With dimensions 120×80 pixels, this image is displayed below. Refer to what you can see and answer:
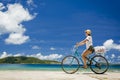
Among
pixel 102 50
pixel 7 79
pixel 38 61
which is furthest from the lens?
pixel 38 61

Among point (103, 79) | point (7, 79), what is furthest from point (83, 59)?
point (7, 79)

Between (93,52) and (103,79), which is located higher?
(93,52)

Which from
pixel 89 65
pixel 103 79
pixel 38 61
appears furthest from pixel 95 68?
pixel 38 61

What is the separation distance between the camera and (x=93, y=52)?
1367cm

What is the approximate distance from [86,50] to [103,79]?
3.42 meters

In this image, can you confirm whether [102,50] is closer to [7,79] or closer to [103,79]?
[103,79]

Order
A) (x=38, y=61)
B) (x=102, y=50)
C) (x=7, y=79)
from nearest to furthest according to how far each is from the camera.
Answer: (x=7, y=79)
(x=102, y=50)
(x=38, y=61)

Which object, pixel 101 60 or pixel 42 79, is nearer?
pixel 42 79

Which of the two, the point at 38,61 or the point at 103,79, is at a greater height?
the point at 38,61

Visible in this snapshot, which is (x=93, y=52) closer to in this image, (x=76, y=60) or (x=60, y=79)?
(x=76, y=60)

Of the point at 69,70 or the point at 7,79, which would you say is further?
the point at 69,70

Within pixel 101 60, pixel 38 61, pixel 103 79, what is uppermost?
pixel 38 61

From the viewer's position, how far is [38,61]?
15538cm

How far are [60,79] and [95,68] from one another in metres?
3.89
